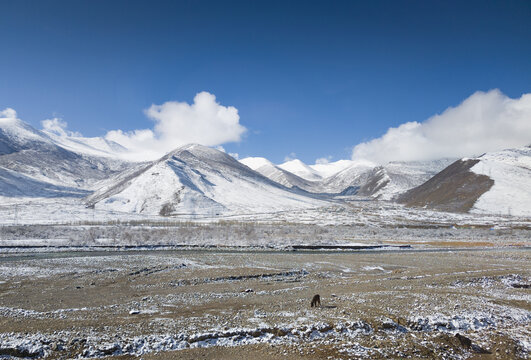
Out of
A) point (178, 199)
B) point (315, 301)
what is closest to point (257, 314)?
point (315, 301)

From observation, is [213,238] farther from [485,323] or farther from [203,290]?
[485,323]

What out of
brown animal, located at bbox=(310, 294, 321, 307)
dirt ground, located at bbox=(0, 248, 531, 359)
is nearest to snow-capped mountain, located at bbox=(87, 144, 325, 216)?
dirt ground, located at bbox=(0, 248, 531, 359)

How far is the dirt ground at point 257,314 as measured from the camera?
14.8 meters

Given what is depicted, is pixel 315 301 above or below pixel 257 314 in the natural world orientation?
above

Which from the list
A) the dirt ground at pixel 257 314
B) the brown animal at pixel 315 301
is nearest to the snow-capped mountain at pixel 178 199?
the dirt ground at pixel 257 314

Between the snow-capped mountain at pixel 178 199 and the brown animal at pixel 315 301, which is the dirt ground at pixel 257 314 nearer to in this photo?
the brown animal at pixel 315 301

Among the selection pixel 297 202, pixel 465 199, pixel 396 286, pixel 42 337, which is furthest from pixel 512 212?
pixel 42 337

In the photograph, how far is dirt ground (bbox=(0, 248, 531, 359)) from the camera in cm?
1476

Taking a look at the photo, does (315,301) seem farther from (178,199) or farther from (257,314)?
(178,199)

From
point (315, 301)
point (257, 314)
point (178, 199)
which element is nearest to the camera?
point (257, 314)

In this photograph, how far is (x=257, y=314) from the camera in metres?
18.8

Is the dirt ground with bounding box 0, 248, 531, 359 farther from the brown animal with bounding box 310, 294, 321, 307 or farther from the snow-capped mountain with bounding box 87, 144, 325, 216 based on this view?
the snow-capped mountain with bounding box 87, 144, 325, 216

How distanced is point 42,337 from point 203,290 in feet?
37.1

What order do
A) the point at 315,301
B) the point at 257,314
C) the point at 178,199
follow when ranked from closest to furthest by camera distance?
the point at 257,314 < the point at 315,301 < the point at 178,199
